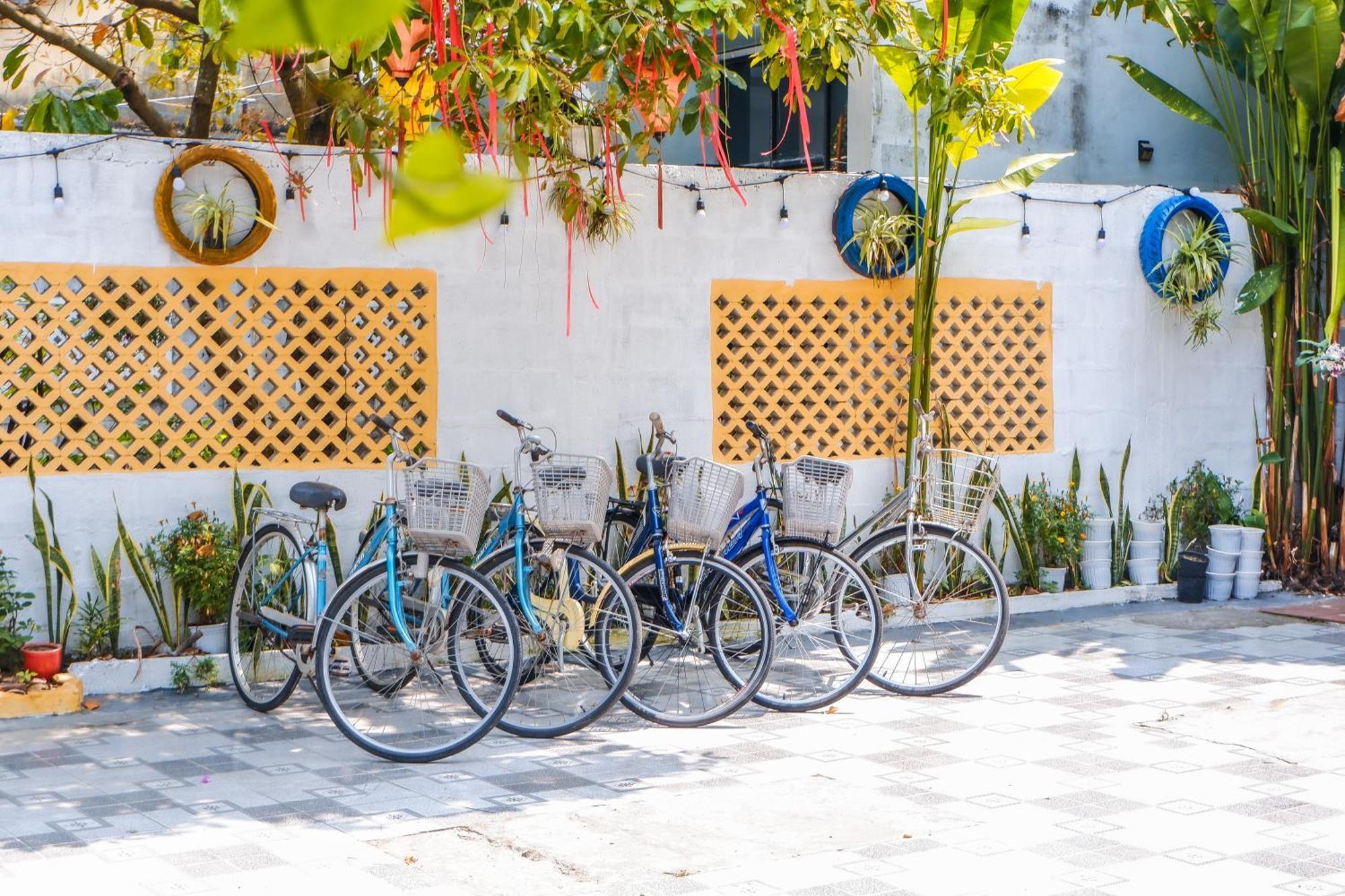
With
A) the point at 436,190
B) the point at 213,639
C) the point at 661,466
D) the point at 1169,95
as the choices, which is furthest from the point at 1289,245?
the point at 436,190

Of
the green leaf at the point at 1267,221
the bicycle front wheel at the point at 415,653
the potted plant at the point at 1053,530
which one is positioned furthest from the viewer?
the green leaf at the point at 1267,221

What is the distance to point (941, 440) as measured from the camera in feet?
26.4

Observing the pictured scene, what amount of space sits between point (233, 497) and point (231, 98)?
3734mm

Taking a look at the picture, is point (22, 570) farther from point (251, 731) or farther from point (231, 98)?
point (231, 98)

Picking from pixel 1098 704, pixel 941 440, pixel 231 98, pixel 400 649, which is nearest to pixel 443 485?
pixel 400 649

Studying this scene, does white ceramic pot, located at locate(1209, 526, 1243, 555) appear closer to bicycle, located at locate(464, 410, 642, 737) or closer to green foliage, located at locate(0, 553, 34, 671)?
bicycle, located at locate(464, 410, 642, 737)

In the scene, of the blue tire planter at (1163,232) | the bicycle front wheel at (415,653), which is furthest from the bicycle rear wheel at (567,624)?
the blue tire planter at (1163,232)

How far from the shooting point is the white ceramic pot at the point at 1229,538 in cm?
853

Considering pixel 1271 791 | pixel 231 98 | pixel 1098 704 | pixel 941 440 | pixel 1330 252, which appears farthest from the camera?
pixel 231 98

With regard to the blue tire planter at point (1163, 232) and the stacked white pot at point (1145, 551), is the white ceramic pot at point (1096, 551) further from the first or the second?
the blue tire planter at point (1163, 232)

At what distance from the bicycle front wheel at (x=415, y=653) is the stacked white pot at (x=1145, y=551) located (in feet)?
13.7

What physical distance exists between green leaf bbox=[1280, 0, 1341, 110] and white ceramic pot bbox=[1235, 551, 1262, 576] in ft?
8.22

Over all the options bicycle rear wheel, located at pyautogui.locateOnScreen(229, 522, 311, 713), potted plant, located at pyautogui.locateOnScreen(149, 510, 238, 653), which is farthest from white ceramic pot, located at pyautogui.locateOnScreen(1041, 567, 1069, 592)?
potted plant, located at pyautogui.locateOnScreen(149, 510, 238, 653)

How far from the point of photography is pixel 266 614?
18.9 feet
